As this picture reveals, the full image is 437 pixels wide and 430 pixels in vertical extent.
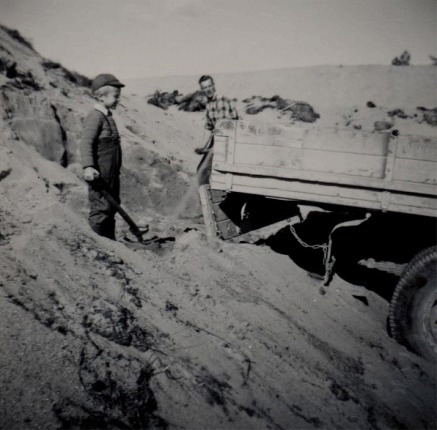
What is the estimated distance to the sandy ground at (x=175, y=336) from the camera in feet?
6.65

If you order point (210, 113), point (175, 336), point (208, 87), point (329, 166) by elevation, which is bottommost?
point (175, 336)

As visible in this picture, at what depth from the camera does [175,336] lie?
8.69ft

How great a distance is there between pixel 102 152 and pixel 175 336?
207cm

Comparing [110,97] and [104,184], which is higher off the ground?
[110,97]

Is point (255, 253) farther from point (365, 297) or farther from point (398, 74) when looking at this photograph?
point (398, 74)

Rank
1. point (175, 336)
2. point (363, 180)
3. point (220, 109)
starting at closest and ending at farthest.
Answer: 1. point (175, 336)
2. point (363, 180)
3. point (220, 109)

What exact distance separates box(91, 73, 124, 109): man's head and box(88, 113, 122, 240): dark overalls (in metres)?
0.17

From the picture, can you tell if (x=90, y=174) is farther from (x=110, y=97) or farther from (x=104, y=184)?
(x=110, y=97)

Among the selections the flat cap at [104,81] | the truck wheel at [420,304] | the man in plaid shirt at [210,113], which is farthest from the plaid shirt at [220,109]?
the truck wheel at [420,304]

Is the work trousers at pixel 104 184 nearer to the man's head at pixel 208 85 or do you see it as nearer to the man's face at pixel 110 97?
the man's face at pixel 110 97

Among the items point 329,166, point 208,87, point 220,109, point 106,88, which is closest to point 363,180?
point 329,166

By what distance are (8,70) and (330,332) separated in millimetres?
6390

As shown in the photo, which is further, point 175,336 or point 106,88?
point 106,88

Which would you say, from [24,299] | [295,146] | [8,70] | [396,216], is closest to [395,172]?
[396,216]
